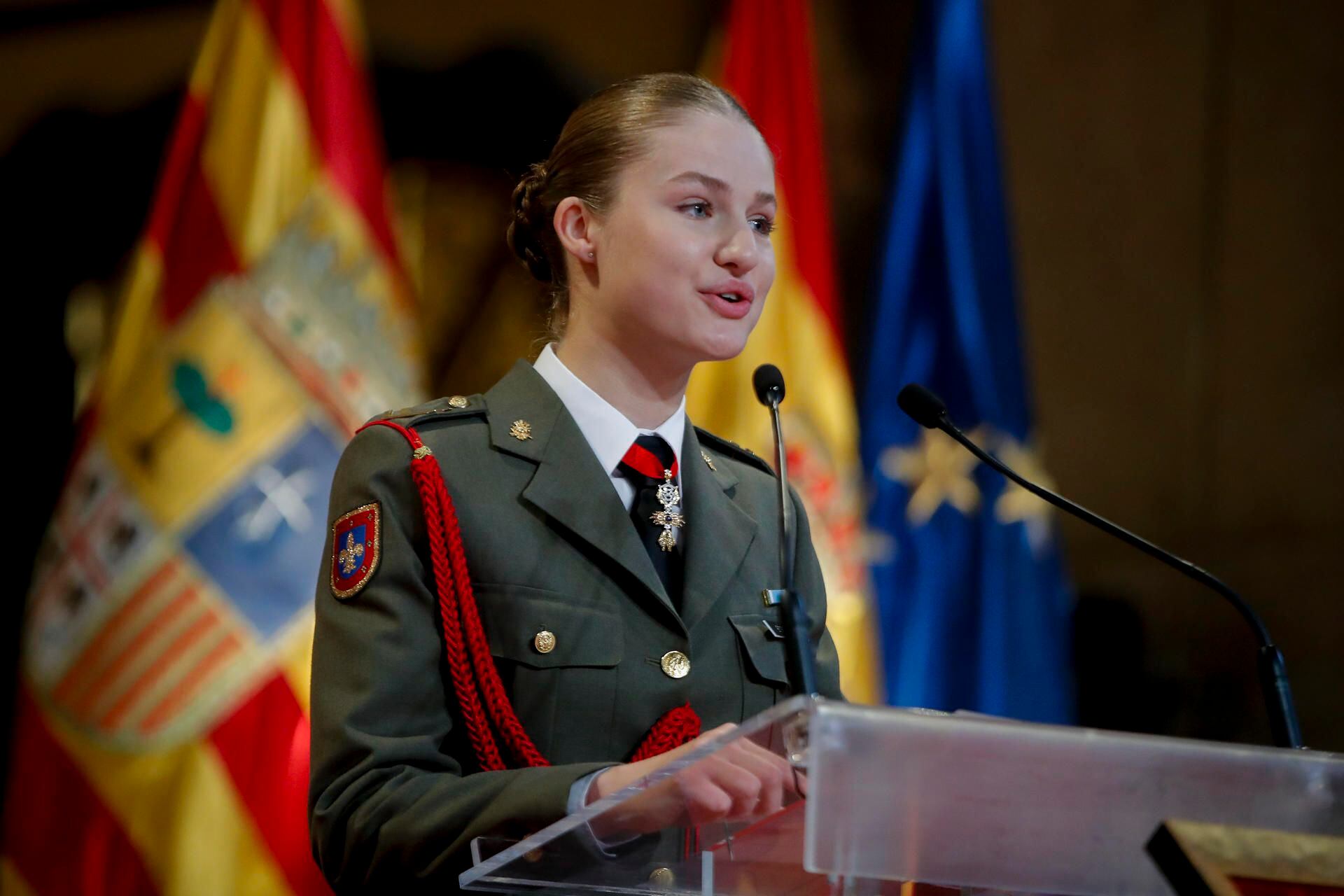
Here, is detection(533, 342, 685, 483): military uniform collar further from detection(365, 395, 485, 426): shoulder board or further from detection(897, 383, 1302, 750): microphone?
detection(897, 383, 1302, 750): microphone

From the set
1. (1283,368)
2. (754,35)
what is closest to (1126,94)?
(1283,368)

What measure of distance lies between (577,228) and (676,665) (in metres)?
0.51

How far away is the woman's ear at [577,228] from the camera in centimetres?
158

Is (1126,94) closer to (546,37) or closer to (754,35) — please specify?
(754,35)

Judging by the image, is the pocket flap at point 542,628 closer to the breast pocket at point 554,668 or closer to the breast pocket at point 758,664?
the breast pocket at point 554,668

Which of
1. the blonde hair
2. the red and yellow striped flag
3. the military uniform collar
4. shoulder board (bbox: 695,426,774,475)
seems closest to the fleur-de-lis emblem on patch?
the military uniform collar

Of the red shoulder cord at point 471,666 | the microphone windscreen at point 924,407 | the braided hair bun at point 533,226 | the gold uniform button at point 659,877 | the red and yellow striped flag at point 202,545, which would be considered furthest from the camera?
the red and yellow striped flag at point 202,545

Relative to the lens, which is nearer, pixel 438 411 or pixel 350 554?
pixel 350 554

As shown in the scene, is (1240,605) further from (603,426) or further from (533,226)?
(533,226)

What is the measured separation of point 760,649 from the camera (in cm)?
151

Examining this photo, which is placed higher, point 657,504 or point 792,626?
point 657,504

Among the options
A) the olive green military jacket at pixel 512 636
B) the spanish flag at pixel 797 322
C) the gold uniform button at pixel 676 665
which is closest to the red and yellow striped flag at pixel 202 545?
the spanish flag at pixel 797 322

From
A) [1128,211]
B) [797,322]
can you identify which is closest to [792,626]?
[797,322]

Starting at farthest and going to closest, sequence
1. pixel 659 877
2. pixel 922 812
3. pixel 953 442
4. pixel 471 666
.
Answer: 1. pixel 953 442
2. pixel 471 666
3. pixel 659 877
4. pixel 922 812
